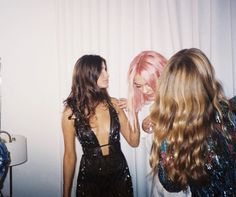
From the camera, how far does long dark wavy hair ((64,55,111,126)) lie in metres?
1.65

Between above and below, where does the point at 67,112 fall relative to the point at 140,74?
below

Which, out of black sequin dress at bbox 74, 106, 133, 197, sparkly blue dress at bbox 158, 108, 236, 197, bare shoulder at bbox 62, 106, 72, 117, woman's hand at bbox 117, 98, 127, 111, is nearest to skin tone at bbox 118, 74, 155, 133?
woman's hand at bbox 117, 98, 127, 111

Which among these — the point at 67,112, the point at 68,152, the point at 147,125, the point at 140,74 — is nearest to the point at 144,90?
the point at 140,74

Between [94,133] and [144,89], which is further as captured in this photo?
[144,89]

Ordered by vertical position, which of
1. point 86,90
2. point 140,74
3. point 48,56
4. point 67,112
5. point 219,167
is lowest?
point 219,167

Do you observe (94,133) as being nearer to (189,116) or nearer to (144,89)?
(144,89)

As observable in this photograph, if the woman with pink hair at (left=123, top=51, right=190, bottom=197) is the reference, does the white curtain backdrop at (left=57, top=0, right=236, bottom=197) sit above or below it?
above

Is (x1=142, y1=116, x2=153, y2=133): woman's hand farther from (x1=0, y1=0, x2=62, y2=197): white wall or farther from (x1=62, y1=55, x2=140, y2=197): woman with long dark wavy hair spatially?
(x1=0, y1=0, x2=62, y2=197): white wall

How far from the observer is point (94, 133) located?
1622 mm

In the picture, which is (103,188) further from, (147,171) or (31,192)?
(31,192)

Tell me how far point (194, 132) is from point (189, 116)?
7cm

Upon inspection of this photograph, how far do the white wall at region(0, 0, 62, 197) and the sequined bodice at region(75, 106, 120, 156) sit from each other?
232 millimetres

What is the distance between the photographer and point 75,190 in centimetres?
178

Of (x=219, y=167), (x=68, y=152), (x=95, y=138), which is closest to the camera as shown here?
(x=219, y=167)
